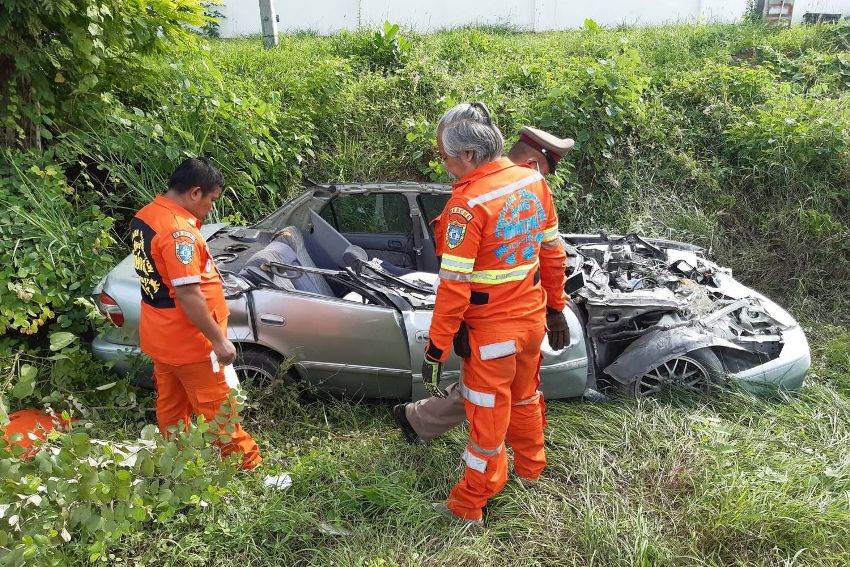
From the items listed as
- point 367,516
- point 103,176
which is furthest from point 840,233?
point 103,176

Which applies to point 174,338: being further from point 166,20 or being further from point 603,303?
point 166,20

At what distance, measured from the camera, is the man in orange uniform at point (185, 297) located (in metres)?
2.61

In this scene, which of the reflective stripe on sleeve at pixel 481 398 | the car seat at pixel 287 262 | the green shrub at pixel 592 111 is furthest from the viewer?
the green shrub at pixel 592 111

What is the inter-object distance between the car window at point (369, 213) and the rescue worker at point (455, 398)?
1167mm

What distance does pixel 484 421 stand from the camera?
2713 mm

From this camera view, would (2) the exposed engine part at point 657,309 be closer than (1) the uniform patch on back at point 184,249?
No

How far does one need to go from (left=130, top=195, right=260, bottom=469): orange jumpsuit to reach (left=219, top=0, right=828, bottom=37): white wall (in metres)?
9.03

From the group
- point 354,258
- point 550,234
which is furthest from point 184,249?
point 550,234

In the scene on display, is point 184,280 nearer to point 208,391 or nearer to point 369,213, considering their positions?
point 208,391

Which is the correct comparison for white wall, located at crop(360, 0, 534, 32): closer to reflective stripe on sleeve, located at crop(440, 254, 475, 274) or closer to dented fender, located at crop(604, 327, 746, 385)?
dented fender, located at crop(604, 327, 746, 385)

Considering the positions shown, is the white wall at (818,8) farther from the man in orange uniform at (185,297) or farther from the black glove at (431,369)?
the man in orange uniform at (185,297)

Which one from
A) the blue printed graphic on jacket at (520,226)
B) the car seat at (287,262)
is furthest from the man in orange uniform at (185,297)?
the blue printed graphic on jacket at (520,226)

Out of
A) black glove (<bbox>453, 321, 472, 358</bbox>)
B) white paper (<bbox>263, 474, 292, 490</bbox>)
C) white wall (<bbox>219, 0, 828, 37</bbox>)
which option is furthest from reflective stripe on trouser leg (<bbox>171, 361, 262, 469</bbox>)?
white wall (<bbox>219, 0, 828, 37</bbox>)

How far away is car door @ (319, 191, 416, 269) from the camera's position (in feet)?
14.4
